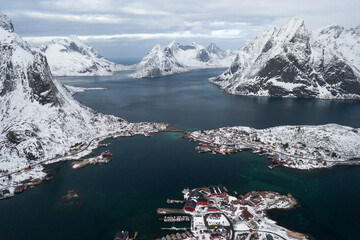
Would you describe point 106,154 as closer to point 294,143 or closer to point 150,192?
point 150,192

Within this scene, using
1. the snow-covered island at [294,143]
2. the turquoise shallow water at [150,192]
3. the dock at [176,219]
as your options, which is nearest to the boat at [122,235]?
the turquoise shallow water at [150,192]

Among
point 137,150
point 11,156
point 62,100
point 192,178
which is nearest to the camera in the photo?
point 192,178

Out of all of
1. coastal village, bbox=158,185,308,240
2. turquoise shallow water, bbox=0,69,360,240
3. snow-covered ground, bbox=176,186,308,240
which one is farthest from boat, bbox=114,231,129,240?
snow-covered ground, bbox=176,186,308,240

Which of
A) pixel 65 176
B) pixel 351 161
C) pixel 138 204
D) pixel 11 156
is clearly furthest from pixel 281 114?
pixel 11 156

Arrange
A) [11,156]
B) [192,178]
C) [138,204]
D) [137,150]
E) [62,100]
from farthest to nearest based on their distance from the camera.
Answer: [62,100] < [137,150] < [11,156] < [192,178] < [138,204]

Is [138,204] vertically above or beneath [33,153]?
beneath

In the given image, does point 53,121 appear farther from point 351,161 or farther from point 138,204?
point 351,161

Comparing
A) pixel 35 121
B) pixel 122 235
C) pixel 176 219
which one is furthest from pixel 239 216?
pixel 35 121
